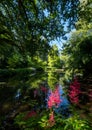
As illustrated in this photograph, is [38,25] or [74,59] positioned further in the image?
[74,59]

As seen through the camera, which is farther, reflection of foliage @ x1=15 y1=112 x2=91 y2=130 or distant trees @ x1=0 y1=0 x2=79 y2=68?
distant trees @ x1=0 y1=0 x2=79 y2=68

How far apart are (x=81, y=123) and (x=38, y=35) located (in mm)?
5571

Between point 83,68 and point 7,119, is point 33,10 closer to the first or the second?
point 7,119

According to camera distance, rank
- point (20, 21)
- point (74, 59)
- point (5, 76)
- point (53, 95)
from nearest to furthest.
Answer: point (53, 95) < point (20, 21) < point (74, 59) < point (5, 76)

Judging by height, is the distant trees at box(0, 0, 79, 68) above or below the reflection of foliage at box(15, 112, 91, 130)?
above

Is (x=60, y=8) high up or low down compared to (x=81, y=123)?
up

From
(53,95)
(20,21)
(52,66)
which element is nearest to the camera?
(53,95)

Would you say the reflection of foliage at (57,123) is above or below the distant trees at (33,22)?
below

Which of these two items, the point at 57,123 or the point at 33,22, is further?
the point at 33,22

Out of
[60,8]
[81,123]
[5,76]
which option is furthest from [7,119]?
[5,76]

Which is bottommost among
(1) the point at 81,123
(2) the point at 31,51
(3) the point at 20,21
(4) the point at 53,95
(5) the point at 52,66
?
(1) the point at 81,123

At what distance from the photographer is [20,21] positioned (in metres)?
11.5

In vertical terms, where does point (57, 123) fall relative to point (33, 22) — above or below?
below

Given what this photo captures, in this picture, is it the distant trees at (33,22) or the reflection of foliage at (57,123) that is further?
the distant trees at (33,22)
